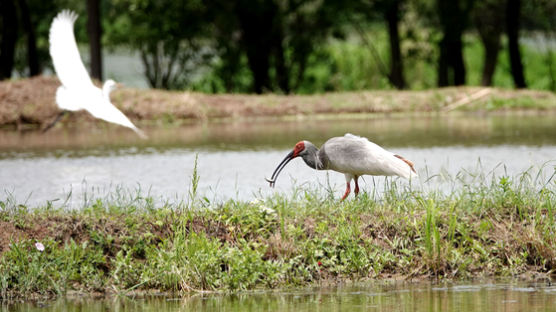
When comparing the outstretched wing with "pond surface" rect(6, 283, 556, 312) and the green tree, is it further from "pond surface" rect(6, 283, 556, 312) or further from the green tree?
the green tree

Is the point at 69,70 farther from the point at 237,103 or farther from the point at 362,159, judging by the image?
A: the point at 237,103

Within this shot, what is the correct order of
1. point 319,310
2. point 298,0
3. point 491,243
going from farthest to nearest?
point 298,0 → point 491,243 → point 319,310

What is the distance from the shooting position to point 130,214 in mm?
8258

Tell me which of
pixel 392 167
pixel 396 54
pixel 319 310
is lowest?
pixel 319 310

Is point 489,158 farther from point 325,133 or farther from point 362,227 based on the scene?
point 362,227

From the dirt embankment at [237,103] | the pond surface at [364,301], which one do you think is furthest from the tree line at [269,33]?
the pond surface at [364,301]

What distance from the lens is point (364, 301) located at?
6.77 meters

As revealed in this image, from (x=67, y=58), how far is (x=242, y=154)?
131 inches

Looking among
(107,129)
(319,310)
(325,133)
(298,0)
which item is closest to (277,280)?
(319,310)

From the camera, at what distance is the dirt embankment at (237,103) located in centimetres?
2348

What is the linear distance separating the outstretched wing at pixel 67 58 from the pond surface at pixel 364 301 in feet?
24.8

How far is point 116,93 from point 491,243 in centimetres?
1745

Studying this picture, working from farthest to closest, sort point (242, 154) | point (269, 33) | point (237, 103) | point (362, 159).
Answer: point (269, 33), point (237, 103), point (242, 154), point (362, 159)

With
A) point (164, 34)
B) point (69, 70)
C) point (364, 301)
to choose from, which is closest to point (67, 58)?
point (69, 70)
